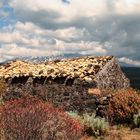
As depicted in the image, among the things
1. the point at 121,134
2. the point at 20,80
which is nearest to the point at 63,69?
the point at 20,80

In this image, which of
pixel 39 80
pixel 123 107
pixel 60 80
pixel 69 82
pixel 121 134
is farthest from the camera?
pixel 39 80

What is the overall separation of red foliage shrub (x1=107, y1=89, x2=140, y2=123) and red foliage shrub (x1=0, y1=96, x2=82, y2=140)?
6388 mm

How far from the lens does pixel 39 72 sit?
997 inches

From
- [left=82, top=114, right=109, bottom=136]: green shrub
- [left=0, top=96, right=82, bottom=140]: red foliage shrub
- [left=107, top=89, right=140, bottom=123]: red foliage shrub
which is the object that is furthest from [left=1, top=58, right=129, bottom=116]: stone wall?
[left=0, top=96, right=82, bottom=140]: red foliage shrub

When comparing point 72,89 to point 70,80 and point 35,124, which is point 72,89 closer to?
point 70,80

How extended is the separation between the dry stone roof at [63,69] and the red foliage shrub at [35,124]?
10261 millimetres

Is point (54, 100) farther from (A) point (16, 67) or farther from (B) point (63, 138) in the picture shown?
(B) point (63, 138)

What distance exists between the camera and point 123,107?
18.6 metres

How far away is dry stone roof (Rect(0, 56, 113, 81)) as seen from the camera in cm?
2361

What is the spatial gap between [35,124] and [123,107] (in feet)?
25.6

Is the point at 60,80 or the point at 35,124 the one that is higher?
the point at 60,80

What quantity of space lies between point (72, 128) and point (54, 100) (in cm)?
1098

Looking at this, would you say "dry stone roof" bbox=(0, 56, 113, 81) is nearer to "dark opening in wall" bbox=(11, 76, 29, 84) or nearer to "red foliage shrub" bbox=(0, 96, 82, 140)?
"dark opening in wall" bbox=(11, 76, 29, 84)

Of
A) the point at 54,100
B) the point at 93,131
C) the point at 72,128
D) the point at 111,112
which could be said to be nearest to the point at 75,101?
the point at 54,100
